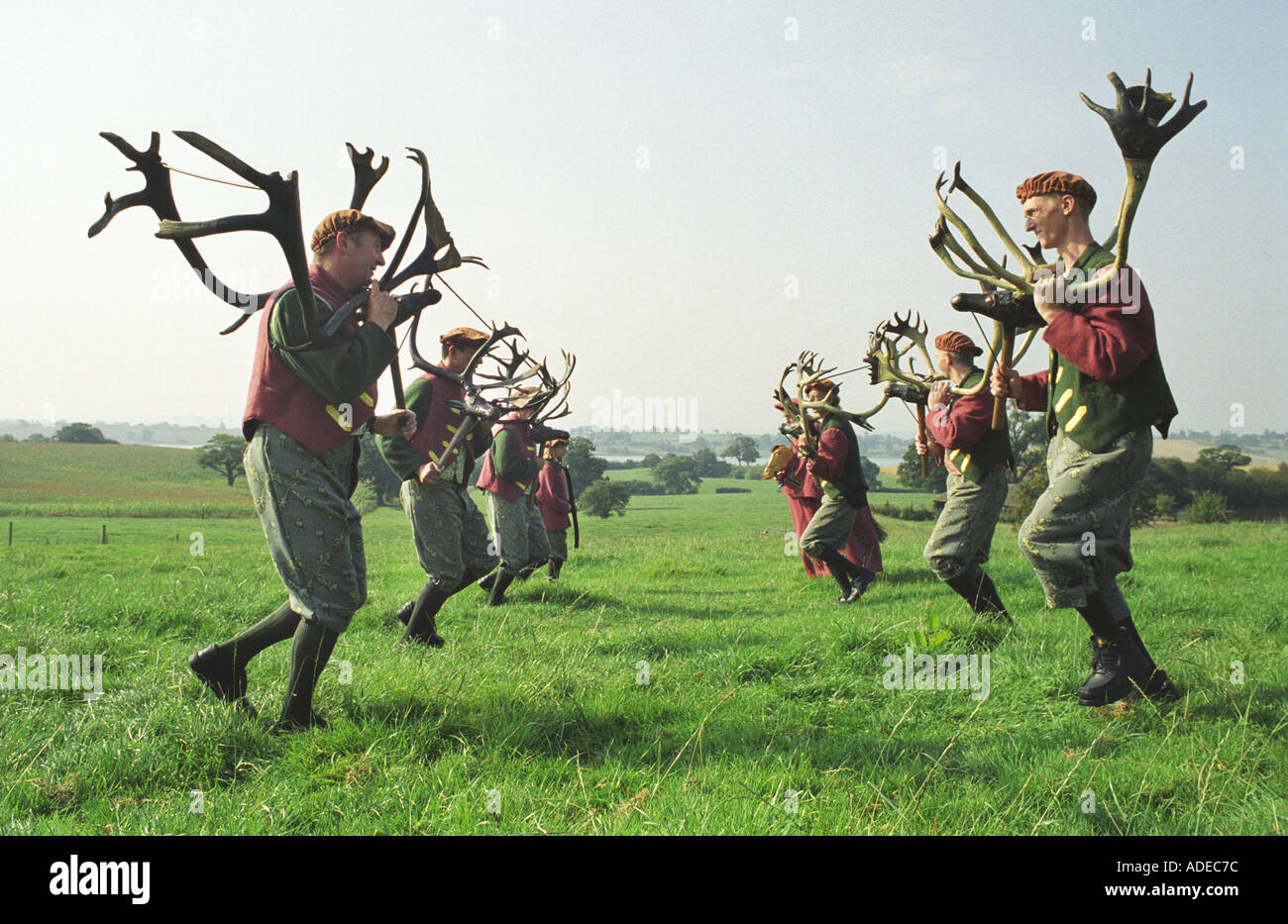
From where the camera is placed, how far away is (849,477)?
29.3 feet

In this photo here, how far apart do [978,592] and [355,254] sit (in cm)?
524

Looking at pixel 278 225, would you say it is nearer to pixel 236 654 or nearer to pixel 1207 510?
pixel 236 654

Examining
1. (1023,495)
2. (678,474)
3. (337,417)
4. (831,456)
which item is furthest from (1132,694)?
(678,474)

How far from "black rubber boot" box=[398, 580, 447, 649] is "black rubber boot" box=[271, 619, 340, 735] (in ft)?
7.53

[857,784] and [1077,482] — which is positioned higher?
[1077,482]

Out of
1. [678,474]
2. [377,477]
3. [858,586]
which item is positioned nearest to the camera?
[858,586]

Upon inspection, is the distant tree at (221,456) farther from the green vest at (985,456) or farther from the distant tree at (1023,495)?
the green vest at (985,456)

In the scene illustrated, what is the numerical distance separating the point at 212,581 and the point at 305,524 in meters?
5.97

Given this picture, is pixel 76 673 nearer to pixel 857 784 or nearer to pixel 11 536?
pixel 857 784

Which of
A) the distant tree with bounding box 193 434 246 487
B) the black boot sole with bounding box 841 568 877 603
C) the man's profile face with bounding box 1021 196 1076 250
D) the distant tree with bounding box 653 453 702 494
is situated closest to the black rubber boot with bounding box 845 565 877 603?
the black boot sole with bounding box 841 568 877 603

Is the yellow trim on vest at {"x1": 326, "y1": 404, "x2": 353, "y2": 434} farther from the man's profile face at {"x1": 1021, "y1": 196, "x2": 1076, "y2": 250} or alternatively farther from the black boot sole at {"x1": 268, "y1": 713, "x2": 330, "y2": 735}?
the man's profile face at {"x1": 1021, "y1": 196, "x2": 1076, "y2": 250}

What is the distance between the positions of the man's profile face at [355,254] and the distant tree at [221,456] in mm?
45746
